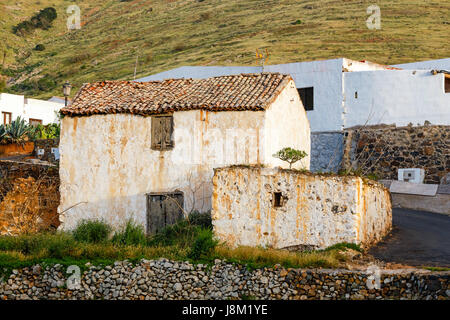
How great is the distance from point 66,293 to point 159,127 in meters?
6.89

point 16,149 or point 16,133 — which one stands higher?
point 16,133

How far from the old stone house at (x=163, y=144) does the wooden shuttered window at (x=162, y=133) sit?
0.03m

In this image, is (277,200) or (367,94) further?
(367,94)

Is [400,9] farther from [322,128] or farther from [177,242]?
[177,242]

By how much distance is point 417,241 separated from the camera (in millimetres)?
21469

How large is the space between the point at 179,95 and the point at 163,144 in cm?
206

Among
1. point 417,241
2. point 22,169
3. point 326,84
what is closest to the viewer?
point 417,241

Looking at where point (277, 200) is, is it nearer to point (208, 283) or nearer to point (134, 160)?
point (208, 283)

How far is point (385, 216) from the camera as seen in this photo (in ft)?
75.8

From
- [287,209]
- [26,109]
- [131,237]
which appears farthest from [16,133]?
[287,209]

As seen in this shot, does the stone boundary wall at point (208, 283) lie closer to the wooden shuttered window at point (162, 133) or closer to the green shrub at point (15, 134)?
the wooden shuttered window at point (162, 133)
